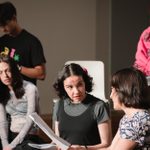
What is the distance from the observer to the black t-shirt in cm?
329

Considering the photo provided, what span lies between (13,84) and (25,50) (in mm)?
335

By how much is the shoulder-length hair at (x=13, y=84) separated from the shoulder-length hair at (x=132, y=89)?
127 cm

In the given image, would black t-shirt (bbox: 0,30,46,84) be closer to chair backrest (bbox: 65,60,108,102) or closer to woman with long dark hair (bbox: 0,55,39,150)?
woman with long dark hair (bbox: 0,55,39,150)

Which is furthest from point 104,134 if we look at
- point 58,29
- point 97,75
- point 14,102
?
point 58,29

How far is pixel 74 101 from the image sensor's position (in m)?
2.63

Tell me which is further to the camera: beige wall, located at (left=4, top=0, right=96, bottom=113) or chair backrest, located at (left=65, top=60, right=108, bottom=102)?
beige wall, located at (left=4, top=0, right=96, bottom=113)

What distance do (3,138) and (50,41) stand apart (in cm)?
245

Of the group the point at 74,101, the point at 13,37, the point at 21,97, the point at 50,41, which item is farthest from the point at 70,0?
the point at 74,101

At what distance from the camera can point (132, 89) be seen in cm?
195

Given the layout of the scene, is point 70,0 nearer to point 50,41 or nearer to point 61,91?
point 50,41

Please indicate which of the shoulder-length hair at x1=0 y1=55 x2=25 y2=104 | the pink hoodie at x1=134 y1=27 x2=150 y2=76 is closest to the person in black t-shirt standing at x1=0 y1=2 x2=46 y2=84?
the shoulder-length hair at x1=0 y1=55 x2=25 y2=104

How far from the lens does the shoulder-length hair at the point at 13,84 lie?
121 inches

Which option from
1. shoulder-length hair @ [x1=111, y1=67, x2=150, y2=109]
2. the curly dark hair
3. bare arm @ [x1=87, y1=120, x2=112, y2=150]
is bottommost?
bare arm @ [x1=87, y1=120, x2=112, y2=150]

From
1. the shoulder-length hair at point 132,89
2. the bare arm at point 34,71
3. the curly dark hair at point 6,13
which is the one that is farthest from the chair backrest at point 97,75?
the shoulder-length hair at point 132,89
